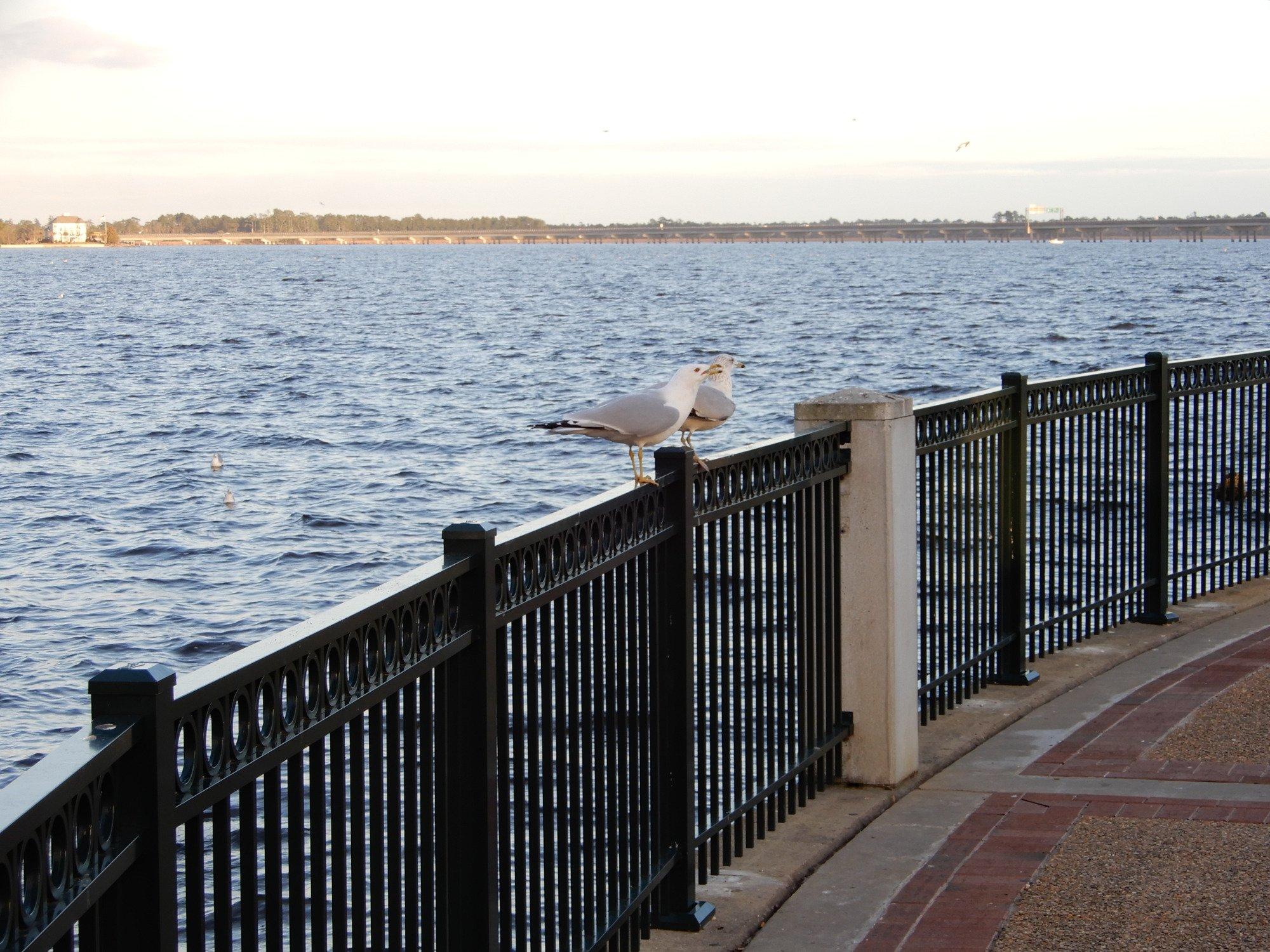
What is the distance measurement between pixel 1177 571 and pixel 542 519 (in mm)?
7207

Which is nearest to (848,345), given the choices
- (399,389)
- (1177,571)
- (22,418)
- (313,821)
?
(399,389)

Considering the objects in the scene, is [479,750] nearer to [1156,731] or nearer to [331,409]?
[1156,731]

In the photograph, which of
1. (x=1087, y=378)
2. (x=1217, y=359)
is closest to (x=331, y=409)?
(x=1217, y=359)

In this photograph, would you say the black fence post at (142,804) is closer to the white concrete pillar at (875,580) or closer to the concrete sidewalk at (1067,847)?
the concrete sidewalk at (1067,847)

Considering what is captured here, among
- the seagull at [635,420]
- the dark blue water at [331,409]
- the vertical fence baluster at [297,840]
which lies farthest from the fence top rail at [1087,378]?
the dark blue water at [331,409]

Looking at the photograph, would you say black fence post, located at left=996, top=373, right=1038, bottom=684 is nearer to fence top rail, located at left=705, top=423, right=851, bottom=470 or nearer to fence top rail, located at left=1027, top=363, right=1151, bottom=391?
fence top rail, located at left=1027, top=363, right=1151, bottom=391

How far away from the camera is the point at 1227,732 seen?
683 centimetres

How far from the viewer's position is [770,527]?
5.71 m

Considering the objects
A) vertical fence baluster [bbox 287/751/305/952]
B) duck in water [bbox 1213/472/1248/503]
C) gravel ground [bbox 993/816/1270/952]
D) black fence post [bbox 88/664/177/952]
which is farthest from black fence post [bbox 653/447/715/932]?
duck in water [bbox 1213/472/1248/503]

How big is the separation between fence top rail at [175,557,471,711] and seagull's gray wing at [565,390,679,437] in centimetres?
132

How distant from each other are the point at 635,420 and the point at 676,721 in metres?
1.00

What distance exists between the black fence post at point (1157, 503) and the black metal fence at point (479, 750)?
358cm

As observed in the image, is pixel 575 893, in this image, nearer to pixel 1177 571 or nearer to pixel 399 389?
pixel 1177 571

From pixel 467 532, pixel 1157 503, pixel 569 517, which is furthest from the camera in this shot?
pixel 1157 503
